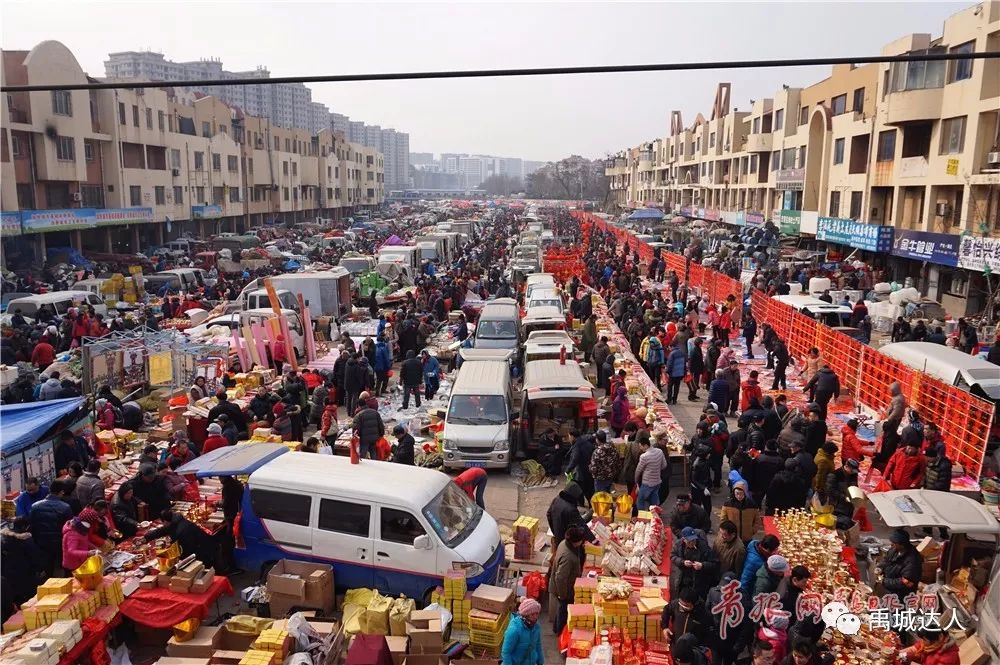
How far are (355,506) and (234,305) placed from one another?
18.1m

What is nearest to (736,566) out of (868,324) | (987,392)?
(987,392)

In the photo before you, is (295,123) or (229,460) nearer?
(229,460)

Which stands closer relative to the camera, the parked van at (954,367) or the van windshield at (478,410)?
the van windshield at (478,410)

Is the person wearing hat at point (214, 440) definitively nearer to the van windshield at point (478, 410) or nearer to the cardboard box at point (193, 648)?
the van windshield at point (478, 410)

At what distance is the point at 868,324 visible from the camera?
67.4 ft

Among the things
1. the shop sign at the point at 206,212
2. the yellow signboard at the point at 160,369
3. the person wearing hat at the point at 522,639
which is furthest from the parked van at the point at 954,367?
the shop sign at the point at 206,212

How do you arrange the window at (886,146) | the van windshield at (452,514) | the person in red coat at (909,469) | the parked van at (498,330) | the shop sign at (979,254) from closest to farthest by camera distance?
1. the van windshield at (452,514)
2. the person in red coat at (909,469)
3. the parked van at (498,330)
4. the shop sign at (979,254)
5. the window at (886,146)

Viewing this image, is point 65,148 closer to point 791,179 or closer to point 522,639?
point 791,179

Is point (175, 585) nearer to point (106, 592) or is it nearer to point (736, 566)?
point (106, 592)

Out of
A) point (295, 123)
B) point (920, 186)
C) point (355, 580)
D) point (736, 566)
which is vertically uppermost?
point (295, 123)

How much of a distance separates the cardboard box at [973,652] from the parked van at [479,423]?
7.07 m

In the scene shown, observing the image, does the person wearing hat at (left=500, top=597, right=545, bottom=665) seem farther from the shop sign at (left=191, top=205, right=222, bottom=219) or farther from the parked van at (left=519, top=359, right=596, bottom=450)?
the shop sign at (left=191, top=205, right=222, bottom=219)

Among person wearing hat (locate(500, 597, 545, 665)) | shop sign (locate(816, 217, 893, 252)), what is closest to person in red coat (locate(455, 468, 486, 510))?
person wearing hat (locate(500, 597, 545, 665))

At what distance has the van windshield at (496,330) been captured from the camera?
19.1m
